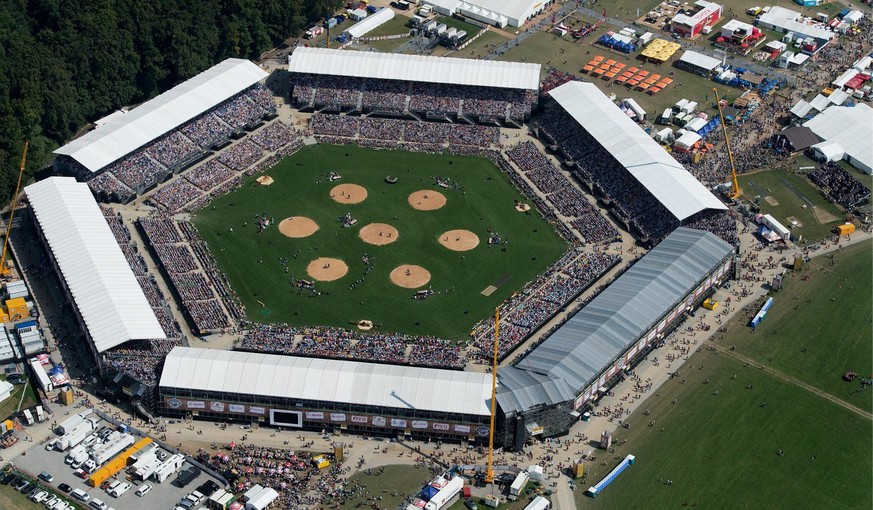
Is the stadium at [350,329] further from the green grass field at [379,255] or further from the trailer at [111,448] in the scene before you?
the trailer at [111,448]

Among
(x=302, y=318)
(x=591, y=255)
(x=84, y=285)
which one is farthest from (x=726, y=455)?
(x=84, y=285)

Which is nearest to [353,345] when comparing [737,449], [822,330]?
[737,449]

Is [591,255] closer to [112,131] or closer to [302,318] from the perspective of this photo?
[302,318]

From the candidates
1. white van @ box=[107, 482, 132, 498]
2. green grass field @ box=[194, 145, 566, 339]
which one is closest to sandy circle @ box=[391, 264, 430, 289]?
green grass field @ box=[194, 145, 566, 339]

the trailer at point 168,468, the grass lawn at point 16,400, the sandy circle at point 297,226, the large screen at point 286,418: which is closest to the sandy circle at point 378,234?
the sandy circle at point 297,226

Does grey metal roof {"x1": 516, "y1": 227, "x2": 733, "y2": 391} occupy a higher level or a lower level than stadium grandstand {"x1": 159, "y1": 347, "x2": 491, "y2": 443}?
lower

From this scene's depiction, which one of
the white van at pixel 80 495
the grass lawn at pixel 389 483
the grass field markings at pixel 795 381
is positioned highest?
the white van at pixel 80 495

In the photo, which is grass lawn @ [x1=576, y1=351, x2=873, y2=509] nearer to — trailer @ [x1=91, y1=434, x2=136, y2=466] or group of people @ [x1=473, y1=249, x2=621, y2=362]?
group of people @ [x1=473, y1=249, x2=621, y2=362]

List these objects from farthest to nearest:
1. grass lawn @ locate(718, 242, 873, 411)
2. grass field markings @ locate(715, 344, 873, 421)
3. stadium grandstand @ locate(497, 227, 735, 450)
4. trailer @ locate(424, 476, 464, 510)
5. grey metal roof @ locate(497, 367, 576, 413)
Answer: grass lawn @ locate(718, 242, 873, 411) < grass field markings @ locate(715, 344, 873, 421) < stadium grandstand @ locate(497, 227, 735, 450) < grey metal roof @ locate(497, 367, 576, 413) < trailer @ locate(424, 476, 464, 510)
